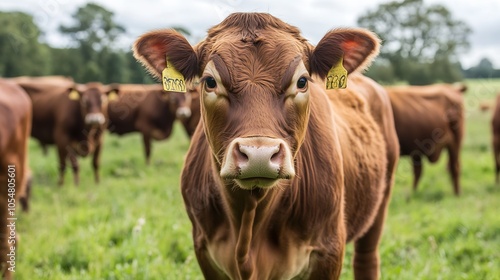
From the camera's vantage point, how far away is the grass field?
4.41m

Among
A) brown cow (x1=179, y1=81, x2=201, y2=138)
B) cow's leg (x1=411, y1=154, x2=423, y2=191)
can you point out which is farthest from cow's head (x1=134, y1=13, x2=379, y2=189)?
brown cow (x1=179, y1=81, x2=201, y2=138)

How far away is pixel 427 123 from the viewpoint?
9.86 m

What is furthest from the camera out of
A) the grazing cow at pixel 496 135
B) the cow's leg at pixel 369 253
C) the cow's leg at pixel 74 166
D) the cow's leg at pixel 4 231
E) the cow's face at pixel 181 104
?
the cow's face at pixel 181 104

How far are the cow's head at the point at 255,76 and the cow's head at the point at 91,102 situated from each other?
7.68m

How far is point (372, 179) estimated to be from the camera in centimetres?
362

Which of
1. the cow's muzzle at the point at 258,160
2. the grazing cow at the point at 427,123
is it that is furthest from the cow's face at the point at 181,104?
the cow's muzzle at the point at 258,160

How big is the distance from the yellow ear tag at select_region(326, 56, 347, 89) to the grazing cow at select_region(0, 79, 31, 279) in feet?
9.41

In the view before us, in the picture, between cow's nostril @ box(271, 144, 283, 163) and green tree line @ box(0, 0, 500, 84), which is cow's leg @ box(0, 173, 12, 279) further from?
green tree line @ box(0, 0, 500, 84)

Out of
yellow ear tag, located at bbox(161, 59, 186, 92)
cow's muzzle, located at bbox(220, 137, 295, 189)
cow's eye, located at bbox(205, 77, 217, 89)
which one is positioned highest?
cow's eye, located at bbox(205, 77, 217, 89)

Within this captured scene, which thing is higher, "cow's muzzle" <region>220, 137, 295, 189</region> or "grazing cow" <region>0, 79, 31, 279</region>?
"cow's muzzle" <region>220, 137, 295, 189</region>

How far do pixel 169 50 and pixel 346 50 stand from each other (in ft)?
2.92

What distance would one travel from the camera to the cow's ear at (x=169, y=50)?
8.29 feet

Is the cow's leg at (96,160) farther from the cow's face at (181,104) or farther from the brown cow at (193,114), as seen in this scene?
the cow's face at (181,104)

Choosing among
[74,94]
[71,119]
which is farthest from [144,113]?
[74,94]
